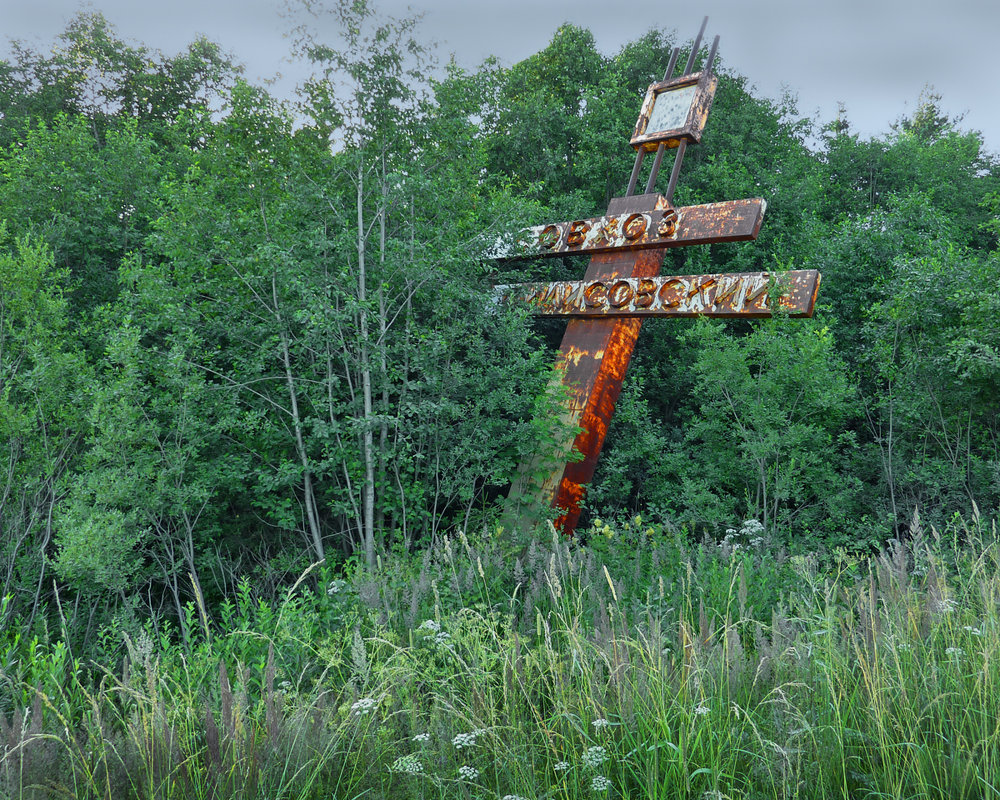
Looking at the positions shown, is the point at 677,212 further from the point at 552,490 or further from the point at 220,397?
the point at 220,397

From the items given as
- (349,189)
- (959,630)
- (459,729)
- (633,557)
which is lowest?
(459,729)

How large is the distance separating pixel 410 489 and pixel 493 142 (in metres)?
8.90

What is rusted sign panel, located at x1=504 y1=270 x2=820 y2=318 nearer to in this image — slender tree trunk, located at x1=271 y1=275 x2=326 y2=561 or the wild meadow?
slender tree trunk, located at x1=271 y1=275 x2=326 y2=561

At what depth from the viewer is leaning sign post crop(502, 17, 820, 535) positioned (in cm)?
701

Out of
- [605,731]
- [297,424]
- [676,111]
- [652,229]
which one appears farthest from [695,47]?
[605,731]

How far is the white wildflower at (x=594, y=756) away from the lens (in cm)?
211

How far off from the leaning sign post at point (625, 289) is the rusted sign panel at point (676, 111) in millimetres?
14

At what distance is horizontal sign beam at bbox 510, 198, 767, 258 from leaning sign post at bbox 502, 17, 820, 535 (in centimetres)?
1

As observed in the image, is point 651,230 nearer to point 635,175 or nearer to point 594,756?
point 635,175

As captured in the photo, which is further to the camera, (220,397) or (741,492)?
(741,492)

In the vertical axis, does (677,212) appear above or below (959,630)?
above

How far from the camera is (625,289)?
7.79 metres

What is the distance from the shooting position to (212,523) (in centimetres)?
763

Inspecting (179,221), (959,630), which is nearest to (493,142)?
(179,221)
